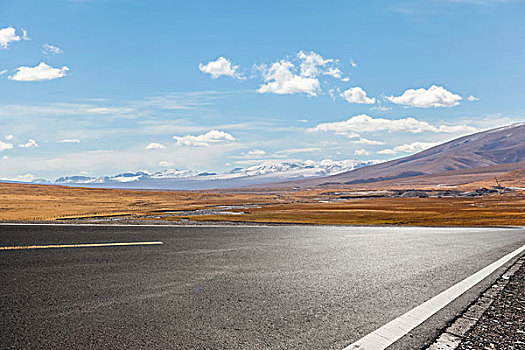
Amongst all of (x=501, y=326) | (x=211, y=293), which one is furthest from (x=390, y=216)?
(x=211, y=293)

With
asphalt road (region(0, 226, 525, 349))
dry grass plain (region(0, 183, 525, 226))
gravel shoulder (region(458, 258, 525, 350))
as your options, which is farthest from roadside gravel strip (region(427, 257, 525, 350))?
dry grass plain (region(0, 183, 525, 226))

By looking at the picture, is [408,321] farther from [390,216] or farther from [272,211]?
[272,211]

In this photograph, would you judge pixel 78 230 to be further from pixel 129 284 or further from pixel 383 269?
pixel 383 269

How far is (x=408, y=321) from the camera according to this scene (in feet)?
16.4

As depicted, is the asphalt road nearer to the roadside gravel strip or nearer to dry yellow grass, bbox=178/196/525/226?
the roadside gravel strip

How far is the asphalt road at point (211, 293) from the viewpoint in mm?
4223

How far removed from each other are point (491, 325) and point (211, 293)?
364 centimetres

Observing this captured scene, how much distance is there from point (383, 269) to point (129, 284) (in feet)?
16.3

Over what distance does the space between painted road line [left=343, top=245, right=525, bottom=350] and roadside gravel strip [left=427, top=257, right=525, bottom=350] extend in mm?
344

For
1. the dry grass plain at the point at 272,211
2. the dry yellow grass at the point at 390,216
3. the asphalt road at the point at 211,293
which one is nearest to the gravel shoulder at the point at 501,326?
the asphalt road at the point at 211,293

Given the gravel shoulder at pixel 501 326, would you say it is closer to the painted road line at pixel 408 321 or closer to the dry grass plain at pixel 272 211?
the painted road line at pixel 408 321

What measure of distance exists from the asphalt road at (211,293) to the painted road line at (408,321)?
0.36 ft

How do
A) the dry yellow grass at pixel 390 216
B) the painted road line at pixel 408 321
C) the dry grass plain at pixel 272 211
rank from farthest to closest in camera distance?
the dry grass plain at pixel 272 211 → the dry yellow grass at pixel 390 216 → the painted road line at pixel 408 321

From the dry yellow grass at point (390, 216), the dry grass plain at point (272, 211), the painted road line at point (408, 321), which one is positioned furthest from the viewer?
the dry grass plain at point (272, 211)
